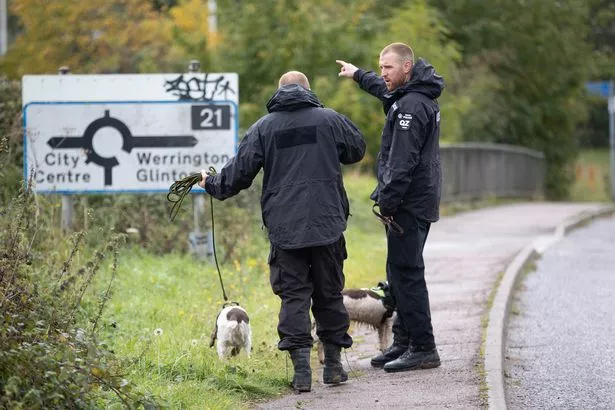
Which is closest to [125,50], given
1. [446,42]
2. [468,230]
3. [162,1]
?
[162,1]

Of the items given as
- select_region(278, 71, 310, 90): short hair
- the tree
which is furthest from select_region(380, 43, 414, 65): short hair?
the tree

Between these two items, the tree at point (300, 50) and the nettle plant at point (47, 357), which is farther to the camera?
the tree at point (300, 50)

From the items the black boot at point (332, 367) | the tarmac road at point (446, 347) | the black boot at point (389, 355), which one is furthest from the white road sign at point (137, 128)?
the black boot at point (332, 367)

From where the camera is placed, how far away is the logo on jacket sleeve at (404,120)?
24.1 feet

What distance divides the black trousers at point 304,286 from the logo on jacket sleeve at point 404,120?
0.76 m

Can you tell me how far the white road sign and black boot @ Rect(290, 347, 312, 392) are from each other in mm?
5343

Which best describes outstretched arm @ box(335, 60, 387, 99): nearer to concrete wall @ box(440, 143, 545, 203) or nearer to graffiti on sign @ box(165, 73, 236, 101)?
graffiti on sign @ box(165, 73, 236, 101)

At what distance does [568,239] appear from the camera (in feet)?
60.3

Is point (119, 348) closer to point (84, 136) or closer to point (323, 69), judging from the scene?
point (84, 136)

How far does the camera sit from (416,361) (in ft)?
25.3

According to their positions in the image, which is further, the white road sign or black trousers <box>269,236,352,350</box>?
the white road sign

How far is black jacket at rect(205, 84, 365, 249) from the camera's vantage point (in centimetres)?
714

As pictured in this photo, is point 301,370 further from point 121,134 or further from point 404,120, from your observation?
point 121,134

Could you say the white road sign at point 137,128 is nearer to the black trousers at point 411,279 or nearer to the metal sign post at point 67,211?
the metal sign post at point 67,211
